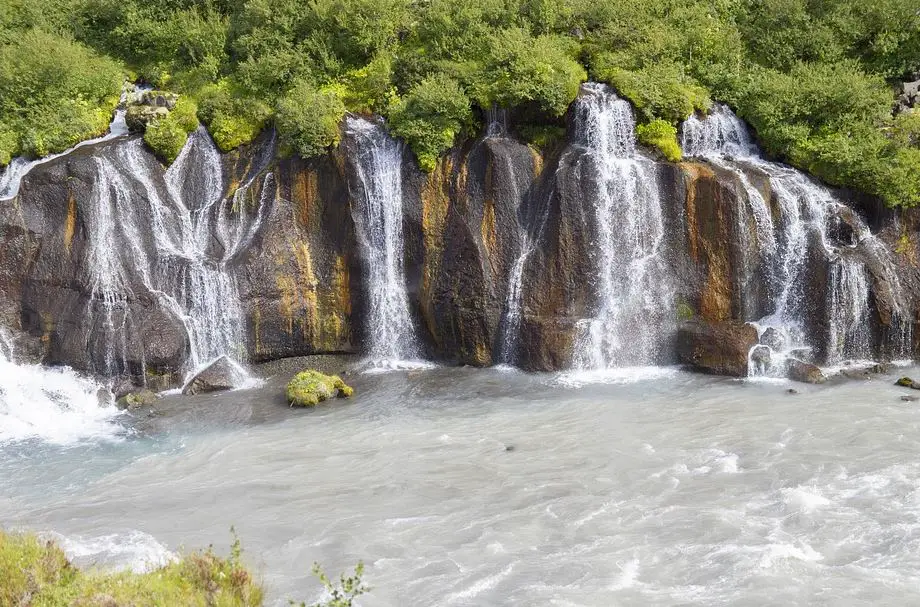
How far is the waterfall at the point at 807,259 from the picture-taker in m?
20.2

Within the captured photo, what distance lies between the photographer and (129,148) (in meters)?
23.1

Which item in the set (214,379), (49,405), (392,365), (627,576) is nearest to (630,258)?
(392,365)

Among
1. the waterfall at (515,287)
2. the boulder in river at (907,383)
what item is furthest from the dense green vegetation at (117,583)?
the boulder in river at (907,383)

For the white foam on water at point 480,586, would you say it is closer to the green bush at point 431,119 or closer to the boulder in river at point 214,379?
the boulder in river at point 214,379

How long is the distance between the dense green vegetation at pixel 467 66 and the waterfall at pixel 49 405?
22.7ft

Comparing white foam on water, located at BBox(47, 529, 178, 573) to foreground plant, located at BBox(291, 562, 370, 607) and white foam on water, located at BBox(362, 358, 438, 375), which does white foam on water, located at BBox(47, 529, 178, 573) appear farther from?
white foam on water, located at BBox(362, 358, 438, 375)

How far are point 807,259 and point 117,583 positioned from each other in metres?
18.0

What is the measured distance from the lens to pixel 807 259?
20.7 m

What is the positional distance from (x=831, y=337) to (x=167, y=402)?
17102mm

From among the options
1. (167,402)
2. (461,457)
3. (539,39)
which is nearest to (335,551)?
(461,457)

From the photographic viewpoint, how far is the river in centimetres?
1142

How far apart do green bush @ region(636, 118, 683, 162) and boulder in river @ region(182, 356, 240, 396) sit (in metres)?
13.3

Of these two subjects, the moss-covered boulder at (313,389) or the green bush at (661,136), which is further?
the green bush at (661,136)

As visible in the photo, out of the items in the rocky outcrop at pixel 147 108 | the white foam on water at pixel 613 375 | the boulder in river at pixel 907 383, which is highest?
the rocky outcrop at pixel 147 108
